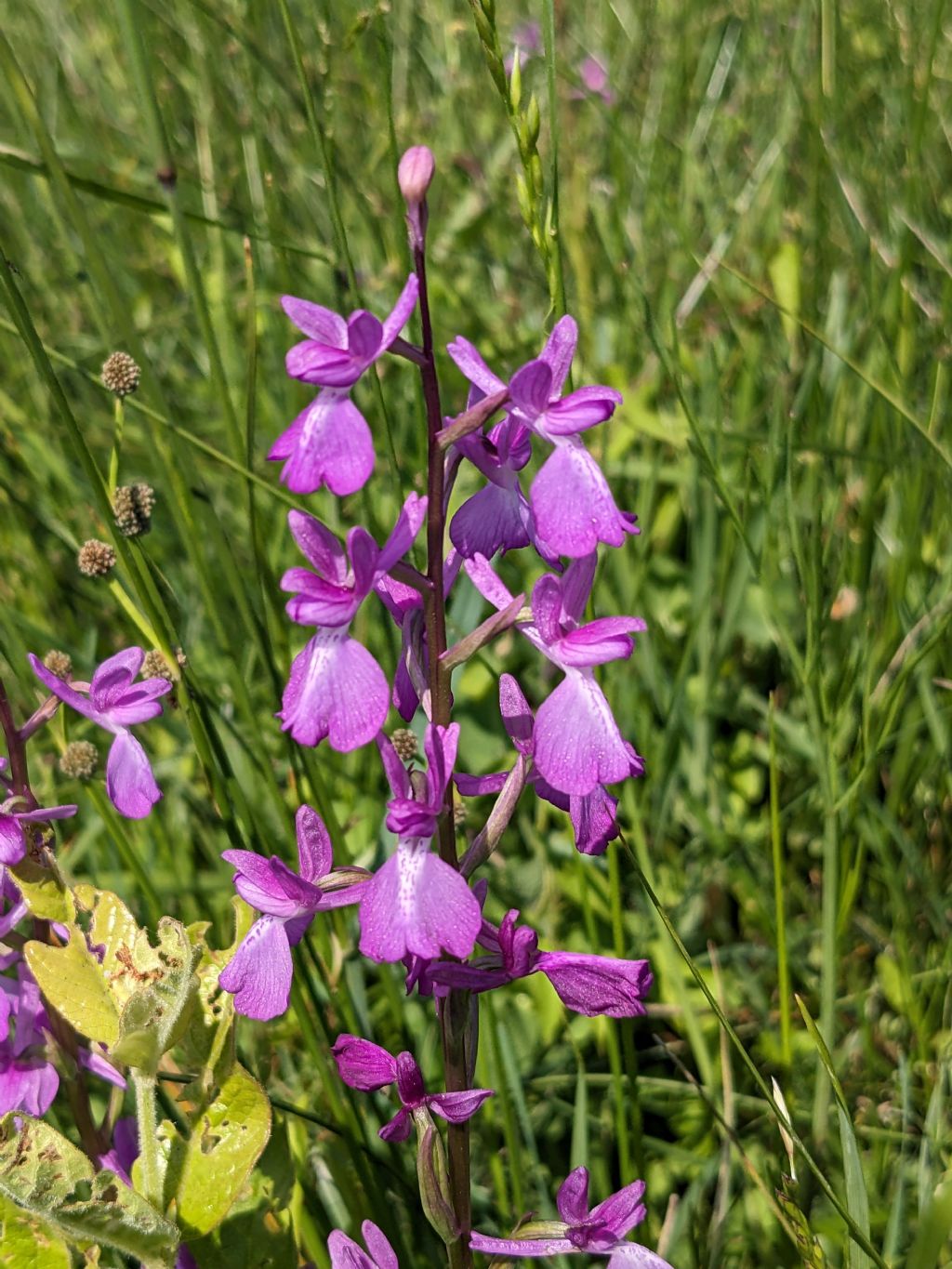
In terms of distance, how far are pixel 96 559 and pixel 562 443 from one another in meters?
0.72

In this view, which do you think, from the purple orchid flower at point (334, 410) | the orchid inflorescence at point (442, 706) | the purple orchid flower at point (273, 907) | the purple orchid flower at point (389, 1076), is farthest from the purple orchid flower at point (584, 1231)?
the purple orchid flower at point (334, 410)

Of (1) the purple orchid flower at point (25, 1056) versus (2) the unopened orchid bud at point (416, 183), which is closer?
(2) the unopened orchid bud at point (416, 183)

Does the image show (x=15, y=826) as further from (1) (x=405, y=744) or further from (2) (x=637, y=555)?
(2) (x=637, y=555)

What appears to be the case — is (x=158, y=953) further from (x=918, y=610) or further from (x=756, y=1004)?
(x=918, y=610)

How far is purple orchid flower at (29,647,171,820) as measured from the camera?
1.27m

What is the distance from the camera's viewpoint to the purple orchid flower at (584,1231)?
1070 mm

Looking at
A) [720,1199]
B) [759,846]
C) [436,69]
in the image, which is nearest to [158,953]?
[720,1199]

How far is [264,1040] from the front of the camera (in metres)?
1.55

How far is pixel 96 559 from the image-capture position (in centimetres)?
147

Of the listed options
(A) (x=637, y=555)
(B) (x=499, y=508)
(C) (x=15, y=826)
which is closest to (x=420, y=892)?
(B) (x=499, y=508)

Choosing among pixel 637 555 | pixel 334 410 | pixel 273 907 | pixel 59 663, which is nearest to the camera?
pixel 334 410

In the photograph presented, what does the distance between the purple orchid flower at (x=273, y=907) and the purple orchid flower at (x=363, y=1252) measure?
232 millimetres

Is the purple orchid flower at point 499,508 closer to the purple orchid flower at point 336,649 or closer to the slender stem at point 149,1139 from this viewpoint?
the purple orchid flower at point 336,649

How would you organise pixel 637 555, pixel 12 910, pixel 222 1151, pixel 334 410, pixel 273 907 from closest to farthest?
pixel 334 410 → pixel 273 907 → pixel 222 1151 → pixel 12 910 → pixel 637 555
